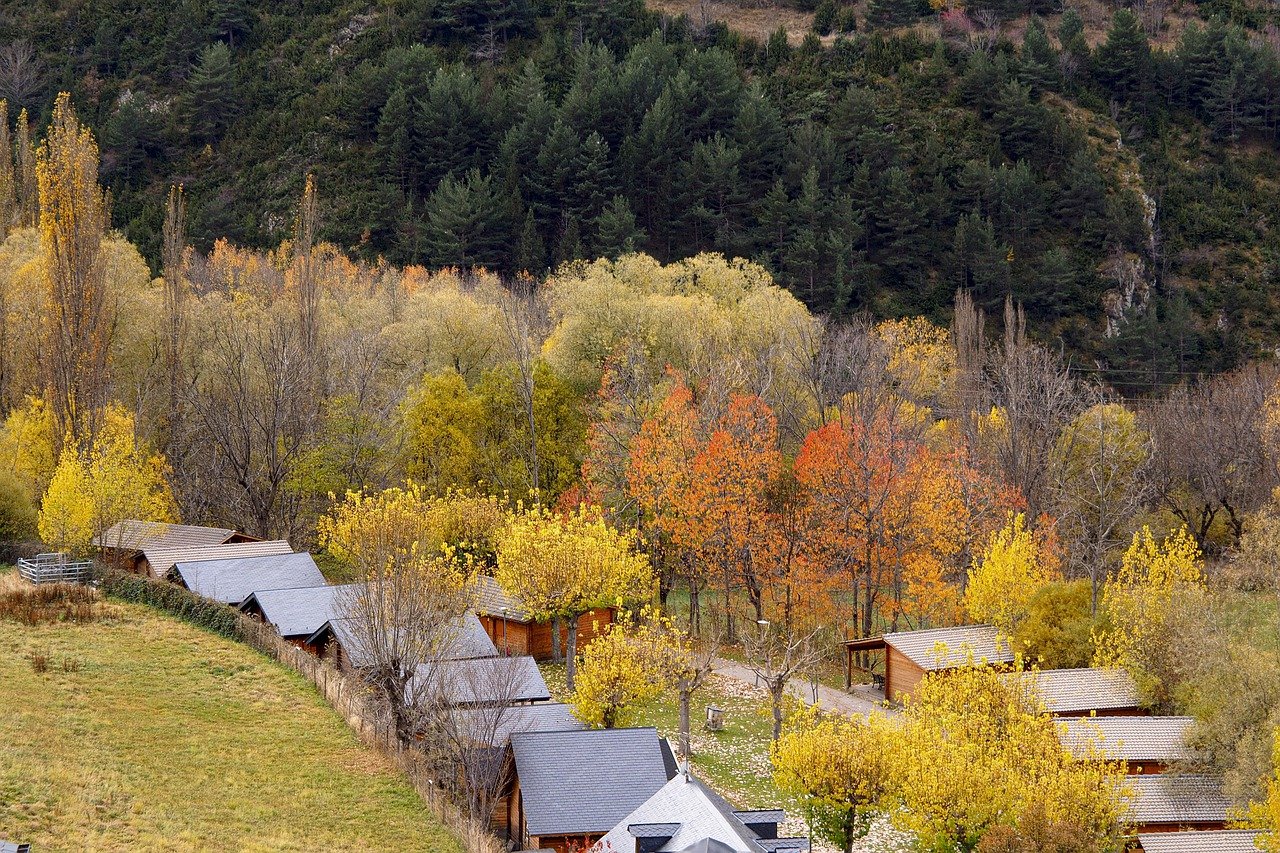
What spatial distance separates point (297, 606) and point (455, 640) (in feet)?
28.5

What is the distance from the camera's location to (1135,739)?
128ft

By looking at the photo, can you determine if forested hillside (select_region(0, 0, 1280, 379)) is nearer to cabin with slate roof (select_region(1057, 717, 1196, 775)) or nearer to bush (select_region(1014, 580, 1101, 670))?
bush (select_region(1014, 580, 1101, 670))

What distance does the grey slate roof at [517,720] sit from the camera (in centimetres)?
3619

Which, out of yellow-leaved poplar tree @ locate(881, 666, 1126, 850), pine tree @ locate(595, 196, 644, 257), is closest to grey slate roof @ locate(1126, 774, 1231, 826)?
yellow-leaved poplar tree @ locate(881, 666, 1126, 850)

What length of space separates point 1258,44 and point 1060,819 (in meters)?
99.1

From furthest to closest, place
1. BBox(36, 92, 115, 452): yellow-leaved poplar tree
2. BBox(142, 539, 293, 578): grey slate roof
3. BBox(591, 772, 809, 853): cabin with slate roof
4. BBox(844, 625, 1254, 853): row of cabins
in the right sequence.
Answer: BBox(36, 92, 115, 452): yellow-leaved poplar tree → BBox(142, 539, 293, 578): grey slate roof → BBox(844, 625, 1254, 853): row of cabins → BBox(591, 772, 809, 853): cabin with slate roof

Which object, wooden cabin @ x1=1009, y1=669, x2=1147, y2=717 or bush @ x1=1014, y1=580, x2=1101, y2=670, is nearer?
wooden cabin @ x1=1009, y1=669, x2=1147, y2=717

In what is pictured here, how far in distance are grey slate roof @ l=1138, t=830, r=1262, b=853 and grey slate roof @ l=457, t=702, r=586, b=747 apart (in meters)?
14.5

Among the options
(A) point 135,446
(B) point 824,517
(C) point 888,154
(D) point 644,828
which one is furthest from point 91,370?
(C) point 888,154

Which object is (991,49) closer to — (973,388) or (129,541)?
(973,388)

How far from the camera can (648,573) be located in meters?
51.1

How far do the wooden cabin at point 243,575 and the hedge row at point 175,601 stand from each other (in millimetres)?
839

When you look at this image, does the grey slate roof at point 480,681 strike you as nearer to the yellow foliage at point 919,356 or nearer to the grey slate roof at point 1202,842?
the grey slate roof at point 1202,842

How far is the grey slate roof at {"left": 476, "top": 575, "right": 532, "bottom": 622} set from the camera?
5053cm
